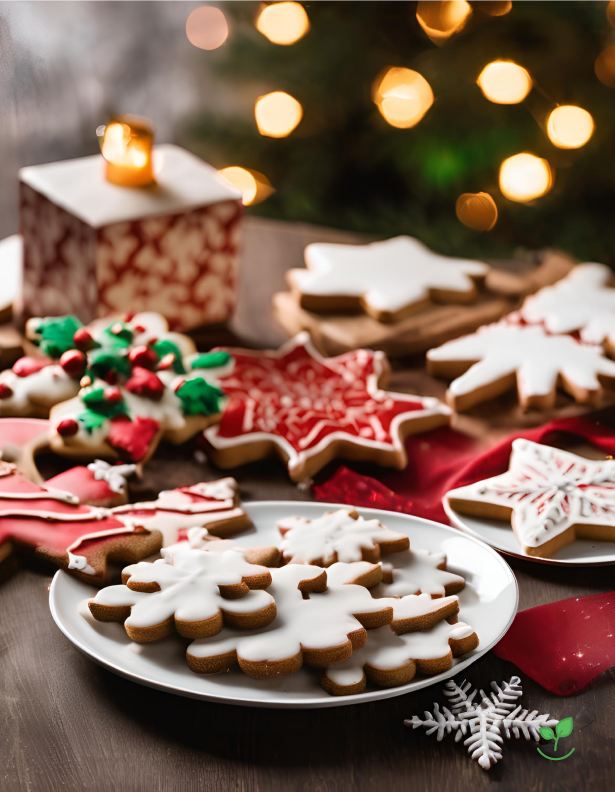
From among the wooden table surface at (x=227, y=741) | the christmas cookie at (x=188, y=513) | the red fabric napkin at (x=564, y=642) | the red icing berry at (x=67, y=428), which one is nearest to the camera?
the wooden table surface at (x=227, y=741)

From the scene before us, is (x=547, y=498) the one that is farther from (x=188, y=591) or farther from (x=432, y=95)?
(x=432, y=95)

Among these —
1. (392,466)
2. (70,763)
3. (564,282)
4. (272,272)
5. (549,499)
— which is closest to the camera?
(70,763)

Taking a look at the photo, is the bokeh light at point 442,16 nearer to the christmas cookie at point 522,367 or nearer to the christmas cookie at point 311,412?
the christmas cookie at point 522,367

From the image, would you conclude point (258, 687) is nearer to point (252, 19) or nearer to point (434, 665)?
point (434, 665)

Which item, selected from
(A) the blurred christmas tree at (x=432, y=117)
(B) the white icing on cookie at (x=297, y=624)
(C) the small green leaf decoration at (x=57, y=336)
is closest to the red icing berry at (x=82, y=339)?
(C) the small green leaf decoration at (x=57, y=336)

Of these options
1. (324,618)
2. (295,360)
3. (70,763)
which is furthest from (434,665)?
(295,360)

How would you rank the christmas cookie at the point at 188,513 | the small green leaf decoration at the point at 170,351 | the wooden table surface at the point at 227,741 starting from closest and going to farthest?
the wooden table surface at the point at 227,741 → the christmas cookie at the point at 188,513 → the small green leaf decoration at the point at 170,351
